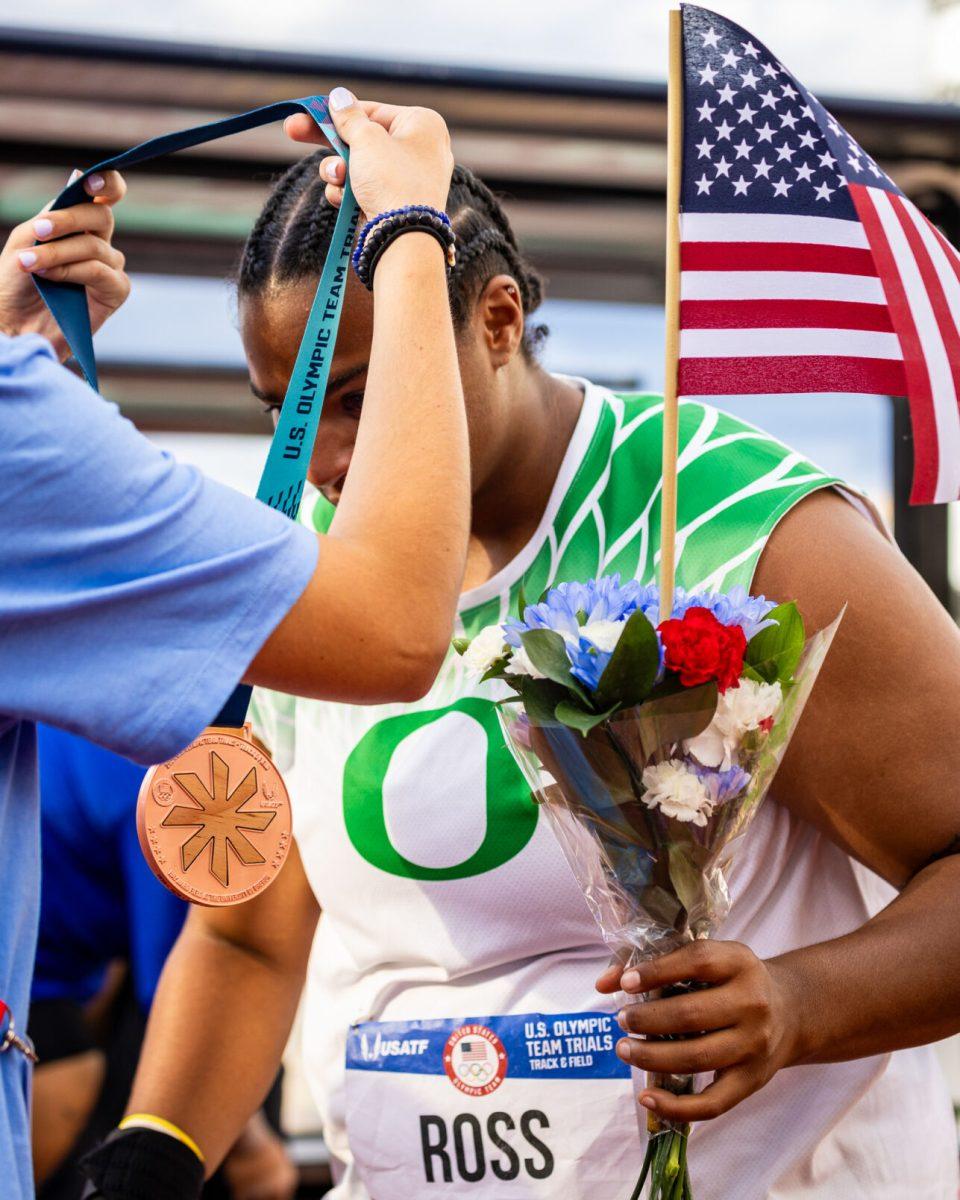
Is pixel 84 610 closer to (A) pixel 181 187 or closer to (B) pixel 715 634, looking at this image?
(B) pixel 715 634

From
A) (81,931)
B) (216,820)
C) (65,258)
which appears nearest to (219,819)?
(216,820)

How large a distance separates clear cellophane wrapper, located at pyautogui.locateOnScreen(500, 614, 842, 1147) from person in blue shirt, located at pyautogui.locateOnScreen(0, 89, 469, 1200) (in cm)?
17

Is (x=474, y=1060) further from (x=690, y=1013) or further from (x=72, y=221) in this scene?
(x=72, y=221)

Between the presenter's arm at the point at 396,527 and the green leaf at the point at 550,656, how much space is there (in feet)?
0.27

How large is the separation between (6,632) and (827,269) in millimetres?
948

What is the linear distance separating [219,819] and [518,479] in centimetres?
63

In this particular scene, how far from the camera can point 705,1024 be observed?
125 cm

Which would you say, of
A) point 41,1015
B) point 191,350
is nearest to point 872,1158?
point 41,1015

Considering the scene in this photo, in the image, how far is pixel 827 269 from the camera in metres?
1.56

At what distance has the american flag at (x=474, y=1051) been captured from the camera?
1.67 meters

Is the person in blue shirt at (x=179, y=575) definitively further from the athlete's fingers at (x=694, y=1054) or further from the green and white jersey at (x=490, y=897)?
the green and white jersey at (x=490, y=897)

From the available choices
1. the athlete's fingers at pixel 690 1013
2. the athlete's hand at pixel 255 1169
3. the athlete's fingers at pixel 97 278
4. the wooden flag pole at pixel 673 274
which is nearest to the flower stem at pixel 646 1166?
the athlete's fingers at pixel 690 1013

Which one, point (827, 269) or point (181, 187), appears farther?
point (181, 187)

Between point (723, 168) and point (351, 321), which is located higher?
point (723, 168)
